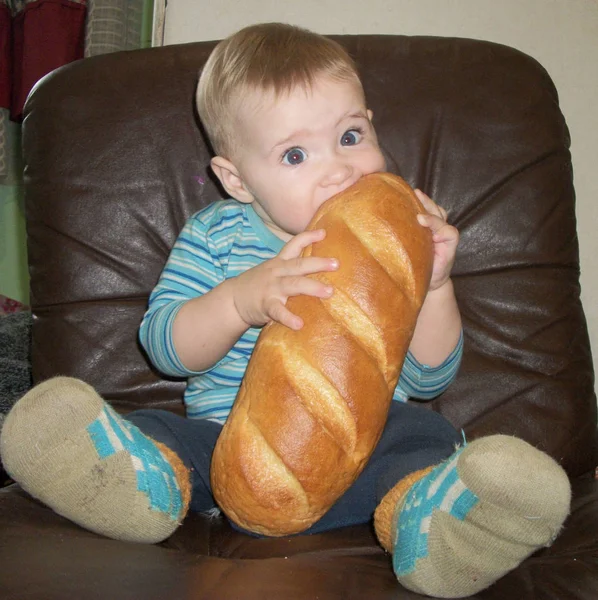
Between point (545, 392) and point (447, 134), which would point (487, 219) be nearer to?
point (447, 134)

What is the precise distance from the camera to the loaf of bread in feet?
2.54

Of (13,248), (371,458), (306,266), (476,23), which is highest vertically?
(476,23)

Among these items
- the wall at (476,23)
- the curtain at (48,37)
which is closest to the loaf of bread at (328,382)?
the wall at (476,23)

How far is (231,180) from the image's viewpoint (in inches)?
46.6

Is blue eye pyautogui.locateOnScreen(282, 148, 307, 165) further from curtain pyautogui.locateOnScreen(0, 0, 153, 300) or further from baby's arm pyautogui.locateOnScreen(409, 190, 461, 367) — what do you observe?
curtain pyautogui.locateOnScreen(0, 0, 153, 300)

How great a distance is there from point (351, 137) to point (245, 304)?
0.32 metres

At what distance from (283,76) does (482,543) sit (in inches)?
27.8

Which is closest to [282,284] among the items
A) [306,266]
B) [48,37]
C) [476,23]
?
[306,266]

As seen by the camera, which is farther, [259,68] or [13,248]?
[13,248]

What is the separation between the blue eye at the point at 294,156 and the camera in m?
1.02

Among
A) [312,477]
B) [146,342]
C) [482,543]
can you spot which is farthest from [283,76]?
[482,543]

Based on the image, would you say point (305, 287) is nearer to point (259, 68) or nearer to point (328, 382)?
point (328, 382)

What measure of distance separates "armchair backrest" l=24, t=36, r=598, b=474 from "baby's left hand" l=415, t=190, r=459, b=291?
A: 0.31m

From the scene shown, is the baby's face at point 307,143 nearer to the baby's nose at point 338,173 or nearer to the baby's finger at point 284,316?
the baby's nose at point 338,173
